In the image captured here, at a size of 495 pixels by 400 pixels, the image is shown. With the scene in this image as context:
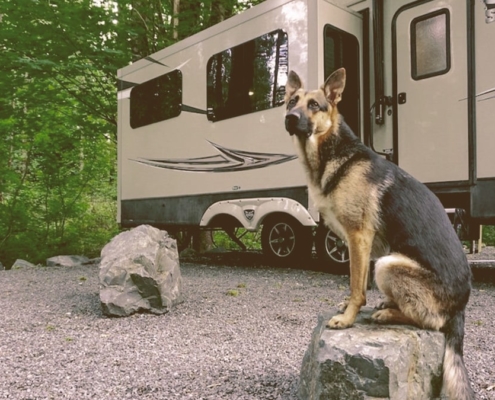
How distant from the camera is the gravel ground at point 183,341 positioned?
107 inches

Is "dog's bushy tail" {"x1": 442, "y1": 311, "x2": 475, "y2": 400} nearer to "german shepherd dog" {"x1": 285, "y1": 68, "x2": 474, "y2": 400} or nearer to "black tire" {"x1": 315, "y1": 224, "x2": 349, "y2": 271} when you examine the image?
"german shepherd dog" {"x1": 285, "y1": 68, "x2": 474, "y2": 400}

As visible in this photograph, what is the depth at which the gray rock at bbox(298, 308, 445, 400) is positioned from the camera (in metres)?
2.14

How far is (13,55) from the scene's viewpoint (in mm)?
7625

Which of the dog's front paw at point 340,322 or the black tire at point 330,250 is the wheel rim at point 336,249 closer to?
the black tire at point 330,250

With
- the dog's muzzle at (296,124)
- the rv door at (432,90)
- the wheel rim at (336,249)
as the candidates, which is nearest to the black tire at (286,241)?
the wheel rim at (336,249)

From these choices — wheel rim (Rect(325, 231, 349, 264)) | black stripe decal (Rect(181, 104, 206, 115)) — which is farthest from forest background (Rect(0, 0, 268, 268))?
wheel rim (Rect(325, 231, 349, 264))

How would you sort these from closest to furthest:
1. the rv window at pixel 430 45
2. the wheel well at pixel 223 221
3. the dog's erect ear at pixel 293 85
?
the dog's erect ear at pixel 293 85, the rv window at pixel 430 45, the wheel well at pixel 223 221

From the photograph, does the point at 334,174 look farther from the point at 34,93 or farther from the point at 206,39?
the point at 34,93

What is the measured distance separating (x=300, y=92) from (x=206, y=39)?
4.82 m

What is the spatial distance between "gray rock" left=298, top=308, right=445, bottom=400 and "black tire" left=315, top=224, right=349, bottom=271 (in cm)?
413

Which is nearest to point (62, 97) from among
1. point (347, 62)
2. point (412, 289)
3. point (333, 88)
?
point (347, 62)

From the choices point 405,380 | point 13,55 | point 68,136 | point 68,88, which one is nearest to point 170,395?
point 405,380

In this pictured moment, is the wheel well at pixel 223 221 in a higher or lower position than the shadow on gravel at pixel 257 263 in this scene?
higher

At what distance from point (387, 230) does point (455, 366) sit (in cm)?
70
